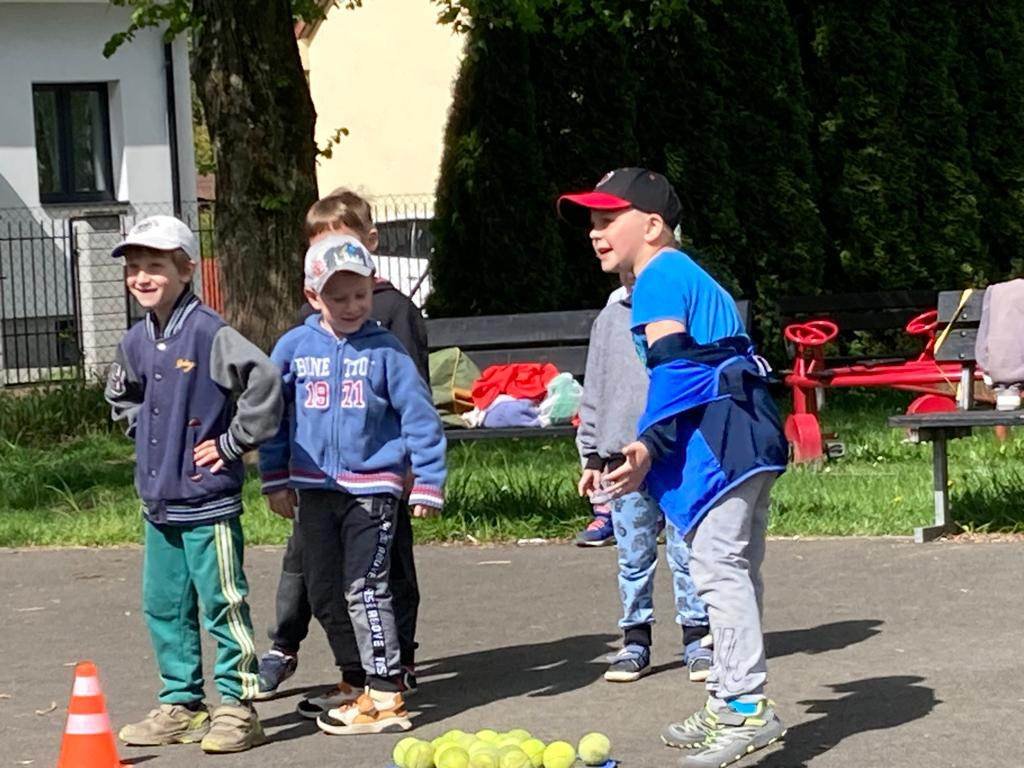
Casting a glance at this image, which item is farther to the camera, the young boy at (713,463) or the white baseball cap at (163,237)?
the white baseball cap at (163,237)

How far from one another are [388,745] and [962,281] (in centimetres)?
1491

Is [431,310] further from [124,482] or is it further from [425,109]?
[425,109]

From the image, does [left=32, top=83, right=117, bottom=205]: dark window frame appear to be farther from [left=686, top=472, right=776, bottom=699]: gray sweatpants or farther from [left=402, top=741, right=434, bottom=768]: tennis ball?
[left=402, top=741, right=434, bottom=768]: tennis ball

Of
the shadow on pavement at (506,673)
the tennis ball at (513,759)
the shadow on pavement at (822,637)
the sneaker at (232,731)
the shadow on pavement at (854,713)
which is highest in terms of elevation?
the tennis ball at (513,759)

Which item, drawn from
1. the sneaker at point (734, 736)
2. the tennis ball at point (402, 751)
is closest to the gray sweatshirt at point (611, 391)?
the sneaker at point (734, 736)

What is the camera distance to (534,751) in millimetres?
5254

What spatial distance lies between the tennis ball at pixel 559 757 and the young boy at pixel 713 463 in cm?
44

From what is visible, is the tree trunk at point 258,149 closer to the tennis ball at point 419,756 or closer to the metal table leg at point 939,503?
the metal table leg at point 939,503

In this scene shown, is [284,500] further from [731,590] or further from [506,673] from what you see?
[731,590]

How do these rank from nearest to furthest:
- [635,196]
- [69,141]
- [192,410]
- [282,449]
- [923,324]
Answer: [635,196] → [192,410] → [282,449] → [923,324] → [69,141]

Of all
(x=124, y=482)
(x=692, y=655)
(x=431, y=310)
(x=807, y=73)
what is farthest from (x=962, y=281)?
(x=692, y=655)

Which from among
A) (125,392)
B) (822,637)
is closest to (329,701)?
(125,392)

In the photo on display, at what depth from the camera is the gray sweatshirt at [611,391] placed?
7.04 metres

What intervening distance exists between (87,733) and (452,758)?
1008mm
